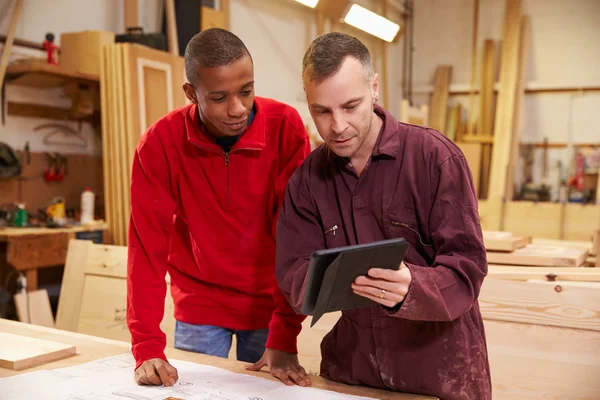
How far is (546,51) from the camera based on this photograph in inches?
283

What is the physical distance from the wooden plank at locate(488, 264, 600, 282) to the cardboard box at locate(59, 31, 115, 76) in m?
2.85

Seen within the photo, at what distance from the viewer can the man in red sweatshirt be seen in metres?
1.59

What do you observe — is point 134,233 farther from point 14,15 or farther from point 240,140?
point 14,15

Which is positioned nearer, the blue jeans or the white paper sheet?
the white paper sheet

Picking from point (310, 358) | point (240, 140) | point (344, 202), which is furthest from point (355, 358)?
point (310, 358)

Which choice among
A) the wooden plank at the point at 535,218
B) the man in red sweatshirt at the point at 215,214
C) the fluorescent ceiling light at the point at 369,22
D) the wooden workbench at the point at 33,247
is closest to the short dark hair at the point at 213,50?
the man in red sweatshirt at the point at 215,214

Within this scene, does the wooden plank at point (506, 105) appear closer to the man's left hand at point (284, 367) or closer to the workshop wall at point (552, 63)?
the workshop wall at point (552, 63)

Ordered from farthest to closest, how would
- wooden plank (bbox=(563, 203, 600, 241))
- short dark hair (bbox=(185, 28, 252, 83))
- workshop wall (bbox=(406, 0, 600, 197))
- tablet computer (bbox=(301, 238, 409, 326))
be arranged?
workshop wall (bbox=(406, 0, 600, 197)) < wooden plank (bbox=(563, 203, 600, 241)) < short dark hair (bbox=(185, 28, 252, 83)) < tablet computer (bbox=(301, 238, 409, 326))

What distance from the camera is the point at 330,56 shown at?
51.8 inches

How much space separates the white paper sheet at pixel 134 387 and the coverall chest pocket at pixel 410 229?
0.34 m

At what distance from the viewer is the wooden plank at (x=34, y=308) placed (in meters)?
3.64

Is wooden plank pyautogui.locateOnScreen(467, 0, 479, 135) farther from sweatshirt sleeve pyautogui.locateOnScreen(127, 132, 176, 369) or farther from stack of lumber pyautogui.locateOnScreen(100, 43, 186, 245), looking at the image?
sweatshirt sleeve pyautogui.locateOnScreen(127, 132, 176, 369)

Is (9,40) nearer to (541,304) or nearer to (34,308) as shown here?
(34,308)

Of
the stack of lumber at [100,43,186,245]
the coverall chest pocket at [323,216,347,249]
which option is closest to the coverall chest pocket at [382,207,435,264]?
the coverall chest pocket at [323,216,347,249]
